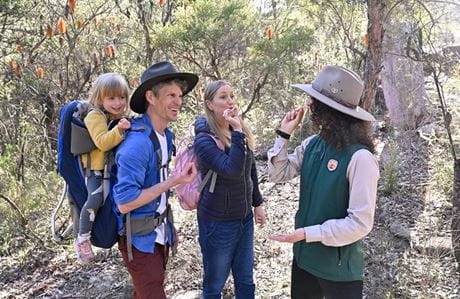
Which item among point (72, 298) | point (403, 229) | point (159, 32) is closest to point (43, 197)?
point (72, 298)

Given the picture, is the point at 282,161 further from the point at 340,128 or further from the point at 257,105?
the point at 257,105

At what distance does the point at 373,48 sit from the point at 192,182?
210 cm

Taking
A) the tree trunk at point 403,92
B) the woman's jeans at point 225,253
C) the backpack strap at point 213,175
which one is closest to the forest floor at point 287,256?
the woman's jeans at point 225,253

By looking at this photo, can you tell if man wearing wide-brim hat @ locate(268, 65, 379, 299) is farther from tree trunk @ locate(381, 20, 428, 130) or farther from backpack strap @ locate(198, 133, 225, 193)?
tree trunk @ locate(381, 20, 428, 130)

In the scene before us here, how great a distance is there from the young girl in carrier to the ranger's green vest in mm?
911

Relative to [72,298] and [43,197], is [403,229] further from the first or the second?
[43,197]

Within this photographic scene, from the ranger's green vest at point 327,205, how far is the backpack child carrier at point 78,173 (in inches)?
37.2

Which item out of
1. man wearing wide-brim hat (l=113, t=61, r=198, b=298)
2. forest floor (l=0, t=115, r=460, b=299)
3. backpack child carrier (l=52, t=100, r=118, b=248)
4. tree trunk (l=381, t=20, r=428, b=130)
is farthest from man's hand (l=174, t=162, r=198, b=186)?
tree trunk (l=381, t=20, r=428, b=130)

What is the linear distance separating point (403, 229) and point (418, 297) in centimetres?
104

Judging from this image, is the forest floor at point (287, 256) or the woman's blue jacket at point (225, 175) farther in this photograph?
the forest floor at point (287, 256)

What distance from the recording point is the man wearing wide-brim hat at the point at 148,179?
2.10 metres

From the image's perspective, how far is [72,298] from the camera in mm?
3828

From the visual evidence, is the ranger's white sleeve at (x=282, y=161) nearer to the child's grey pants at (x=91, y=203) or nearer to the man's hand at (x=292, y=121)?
the man's hand at (x=292, y=121)

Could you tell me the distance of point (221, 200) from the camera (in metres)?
2.57
